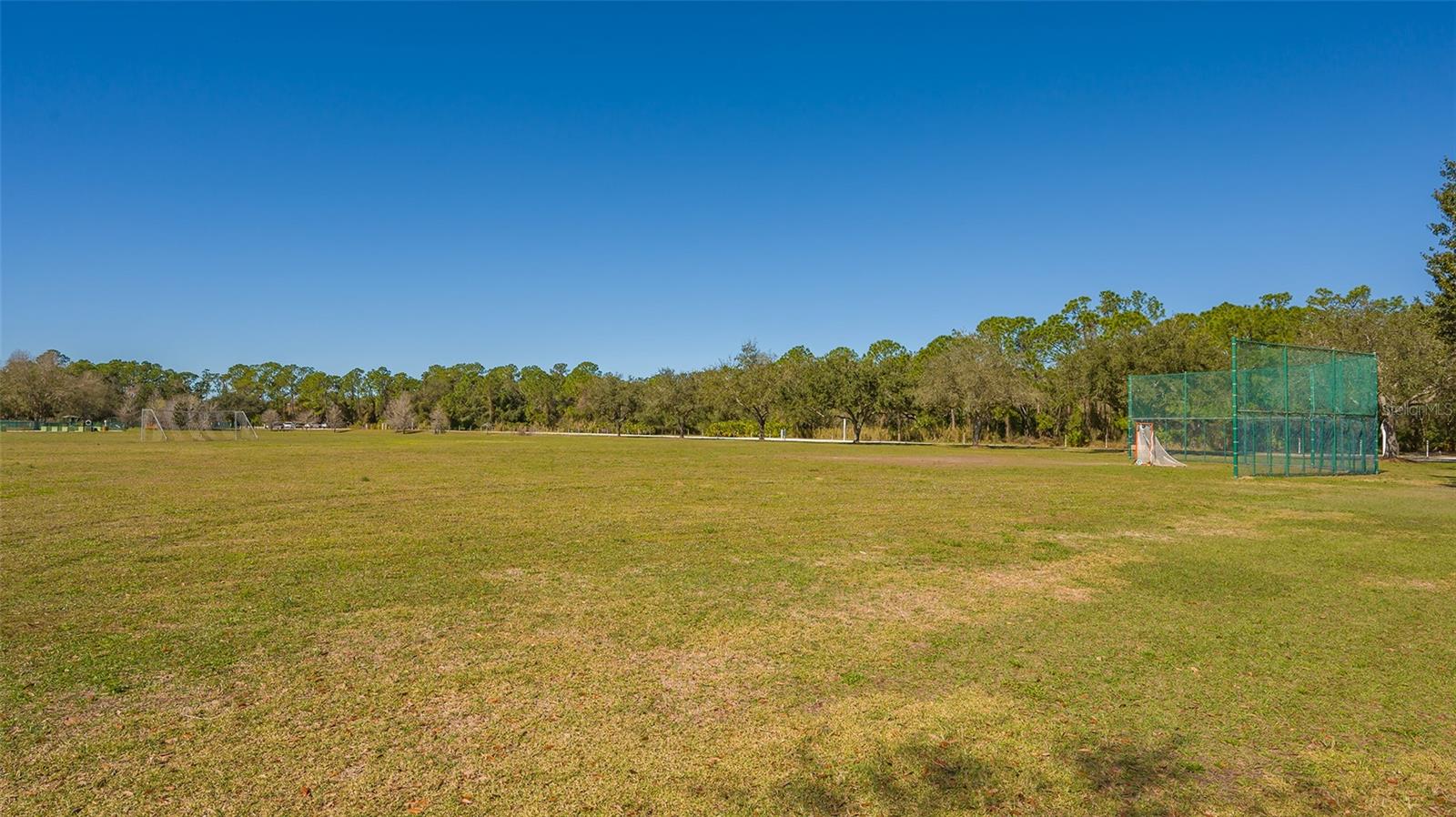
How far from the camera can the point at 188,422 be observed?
68750 millimetres

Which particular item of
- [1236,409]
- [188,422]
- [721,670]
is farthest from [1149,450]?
[188,422]

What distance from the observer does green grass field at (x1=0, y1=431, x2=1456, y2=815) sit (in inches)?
138

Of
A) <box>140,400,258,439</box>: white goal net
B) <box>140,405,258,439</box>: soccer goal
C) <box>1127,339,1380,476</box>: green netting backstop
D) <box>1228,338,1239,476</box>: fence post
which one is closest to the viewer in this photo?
<box>1228,338,1239,476</box>: fence post

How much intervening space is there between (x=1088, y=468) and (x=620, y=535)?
74.4 ft

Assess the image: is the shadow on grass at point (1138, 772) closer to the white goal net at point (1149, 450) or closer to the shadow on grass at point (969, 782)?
the shadow on grass at point (969, 782)

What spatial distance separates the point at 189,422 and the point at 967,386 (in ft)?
222

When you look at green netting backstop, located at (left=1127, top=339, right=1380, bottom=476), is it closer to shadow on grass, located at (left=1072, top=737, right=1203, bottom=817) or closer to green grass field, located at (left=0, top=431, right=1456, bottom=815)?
green grass field, located at (left=0, top=431, right=1456, bottom=815)

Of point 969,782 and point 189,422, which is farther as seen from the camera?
point 189,422

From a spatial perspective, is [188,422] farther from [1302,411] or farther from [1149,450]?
[1302,411]

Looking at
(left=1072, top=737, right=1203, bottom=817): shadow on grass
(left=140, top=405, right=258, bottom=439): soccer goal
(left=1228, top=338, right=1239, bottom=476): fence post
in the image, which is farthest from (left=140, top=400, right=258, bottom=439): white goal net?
(left=1072, top=737, right=1203, bottom=817): shadow on grass

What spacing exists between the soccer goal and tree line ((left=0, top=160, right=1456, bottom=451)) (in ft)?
3.26

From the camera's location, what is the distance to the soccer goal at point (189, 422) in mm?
65188

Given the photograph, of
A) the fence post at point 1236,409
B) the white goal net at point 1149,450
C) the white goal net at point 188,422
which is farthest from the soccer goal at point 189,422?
the fence post at point 1236,409

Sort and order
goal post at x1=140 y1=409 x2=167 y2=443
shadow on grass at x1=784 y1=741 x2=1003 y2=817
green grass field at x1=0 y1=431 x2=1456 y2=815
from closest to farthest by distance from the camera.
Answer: shadow on grass at x1=784 y1=741 x2=1003 y2=817, green grass field at x1=0 y1=431 x2=1456 y2=815, goal post at x1=140 y1=409 x2=167 y2=443
